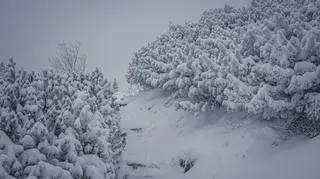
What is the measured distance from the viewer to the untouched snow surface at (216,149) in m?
10.7

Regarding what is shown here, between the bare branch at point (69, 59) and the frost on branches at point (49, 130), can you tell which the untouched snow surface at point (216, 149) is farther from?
the bare branch at point (69, 59)

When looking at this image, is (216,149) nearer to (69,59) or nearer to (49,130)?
(49,130)

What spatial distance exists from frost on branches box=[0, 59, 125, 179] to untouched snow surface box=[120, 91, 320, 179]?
2697 mm

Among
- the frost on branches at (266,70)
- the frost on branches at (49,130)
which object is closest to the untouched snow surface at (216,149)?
the frost on branches at (266,70)

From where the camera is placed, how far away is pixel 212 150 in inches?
551

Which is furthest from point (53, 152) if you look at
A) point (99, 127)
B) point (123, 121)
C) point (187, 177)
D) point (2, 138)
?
point (123, 121)

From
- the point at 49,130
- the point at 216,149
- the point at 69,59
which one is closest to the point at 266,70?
the point at 216,149

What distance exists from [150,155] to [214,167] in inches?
163

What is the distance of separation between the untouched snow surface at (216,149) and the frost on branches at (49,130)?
106 inches

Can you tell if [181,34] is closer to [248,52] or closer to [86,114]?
[248,52]

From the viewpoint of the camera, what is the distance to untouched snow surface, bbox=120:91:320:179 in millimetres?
10680

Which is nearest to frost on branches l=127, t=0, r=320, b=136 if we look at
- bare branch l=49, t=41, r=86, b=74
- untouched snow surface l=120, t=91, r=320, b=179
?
untouched snow surface l=120, t=91, r=320, b=179

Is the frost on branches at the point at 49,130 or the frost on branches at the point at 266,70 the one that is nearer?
the frost on branches at the point at 49,130

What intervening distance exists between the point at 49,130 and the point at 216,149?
22.1 ft
